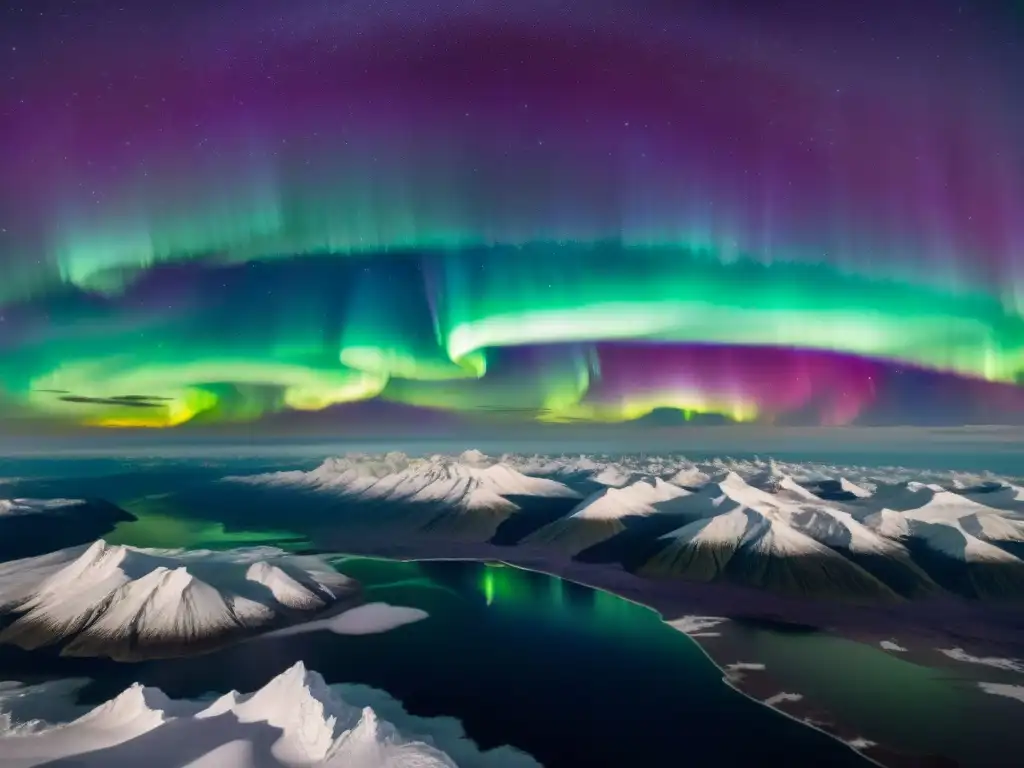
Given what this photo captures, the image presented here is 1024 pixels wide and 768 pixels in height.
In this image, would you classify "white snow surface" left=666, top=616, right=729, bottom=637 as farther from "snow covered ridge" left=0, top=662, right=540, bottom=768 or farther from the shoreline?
"snow covered ridge" left=0, top=662, right=540, bottom=768

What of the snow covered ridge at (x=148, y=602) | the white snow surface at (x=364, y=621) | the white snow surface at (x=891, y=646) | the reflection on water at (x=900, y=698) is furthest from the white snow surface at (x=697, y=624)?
the snow covered ridge at (x=148, y=602)

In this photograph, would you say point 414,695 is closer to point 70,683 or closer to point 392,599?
point 70,683

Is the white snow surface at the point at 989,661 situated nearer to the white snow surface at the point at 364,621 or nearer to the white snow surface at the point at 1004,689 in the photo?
the white snow surface at the point at 1004,689

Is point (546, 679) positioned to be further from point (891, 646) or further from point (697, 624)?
point (891, 646)

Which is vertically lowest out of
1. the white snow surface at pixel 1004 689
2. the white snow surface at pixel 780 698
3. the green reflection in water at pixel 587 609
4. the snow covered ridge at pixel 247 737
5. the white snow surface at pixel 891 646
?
the green reflection in water at pixel 587 609

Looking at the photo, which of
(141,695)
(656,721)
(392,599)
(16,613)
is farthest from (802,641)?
(16,613)

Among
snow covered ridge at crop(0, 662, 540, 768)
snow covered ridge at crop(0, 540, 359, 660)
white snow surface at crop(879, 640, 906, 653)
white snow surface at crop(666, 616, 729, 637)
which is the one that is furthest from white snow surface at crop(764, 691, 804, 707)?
snow covered ridge at crop(0, 540, 359, 660)
